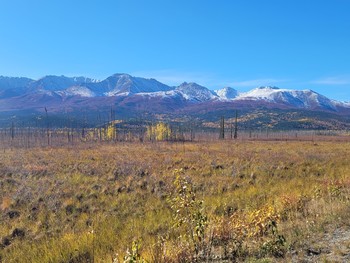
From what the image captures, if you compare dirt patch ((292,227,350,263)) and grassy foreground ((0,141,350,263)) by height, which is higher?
dirt patch ((292,227,350,263))

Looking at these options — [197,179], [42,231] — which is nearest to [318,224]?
[42,231]

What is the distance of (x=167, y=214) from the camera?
10023mm

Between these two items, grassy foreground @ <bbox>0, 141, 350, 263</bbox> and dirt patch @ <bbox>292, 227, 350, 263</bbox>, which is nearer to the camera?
dirt patch @ <bbox>292, 227, 350, 263</bbox>

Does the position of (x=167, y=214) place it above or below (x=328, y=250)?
below

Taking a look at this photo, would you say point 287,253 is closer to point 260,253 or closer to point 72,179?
point 260,253

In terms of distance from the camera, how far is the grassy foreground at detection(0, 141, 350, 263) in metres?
5.38

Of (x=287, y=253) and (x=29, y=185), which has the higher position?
(x=287, y=253)

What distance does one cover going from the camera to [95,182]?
51.3 feet

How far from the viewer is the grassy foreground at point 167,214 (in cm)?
538

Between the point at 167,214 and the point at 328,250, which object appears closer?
the point at 328,250

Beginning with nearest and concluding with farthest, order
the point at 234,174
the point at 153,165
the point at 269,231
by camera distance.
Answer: the point at 269,231 → the point at 234,174 → the point at 153,165

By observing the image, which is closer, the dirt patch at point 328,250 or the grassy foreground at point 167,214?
the dirt patch at point 328,250

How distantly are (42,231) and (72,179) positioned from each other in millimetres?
7333

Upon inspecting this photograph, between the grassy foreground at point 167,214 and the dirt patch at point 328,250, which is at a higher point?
the dirt patch at point 328,250
